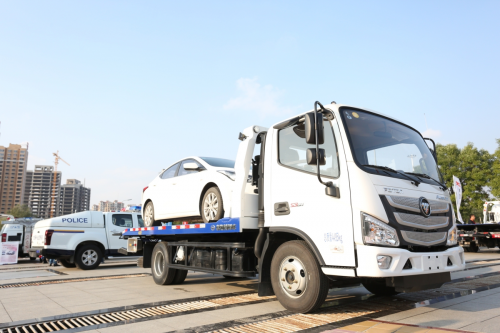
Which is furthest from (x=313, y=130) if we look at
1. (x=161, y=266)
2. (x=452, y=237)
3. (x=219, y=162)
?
(x=161, y=266)

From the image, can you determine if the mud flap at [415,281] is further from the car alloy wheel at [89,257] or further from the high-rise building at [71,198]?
the high-rise building at [71,198]

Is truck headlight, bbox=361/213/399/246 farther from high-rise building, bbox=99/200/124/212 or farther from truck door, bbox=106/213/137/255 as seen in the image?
high-rise building, bbox=99/200/124/212

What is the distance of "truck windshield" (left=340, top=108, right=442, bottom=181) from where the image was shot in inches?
181

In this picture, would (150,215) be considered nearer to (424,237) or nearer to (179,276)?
(179,276)

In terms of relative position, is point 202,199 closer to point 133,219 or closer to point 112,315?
point 112,315

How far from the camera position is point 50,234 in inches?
462

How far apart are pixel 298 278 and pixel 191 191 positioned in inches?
128

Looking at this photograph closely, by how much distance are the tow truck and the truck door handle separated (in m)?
0.02

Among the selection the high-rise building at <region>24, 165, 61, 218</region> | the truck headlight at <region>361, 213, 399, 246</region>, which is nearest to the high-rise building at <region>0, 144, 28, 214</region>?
the high-rise building at <region>24, 165, 61, 218</region>

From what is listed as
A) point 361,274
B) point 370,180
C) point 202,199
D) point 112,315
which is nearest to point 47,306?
point 112,315

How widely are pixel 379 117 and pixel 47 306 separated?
5810mm

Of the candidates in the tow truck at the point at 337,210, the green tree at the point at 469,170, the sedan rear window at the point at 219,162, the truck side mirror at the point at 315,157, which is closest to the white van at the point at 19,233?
the sedan rear window at the point at 219,162

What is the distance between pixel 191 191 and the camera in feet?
23.8

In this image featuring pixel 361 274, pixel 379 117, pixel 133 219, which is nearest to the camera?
pixel 361 274
